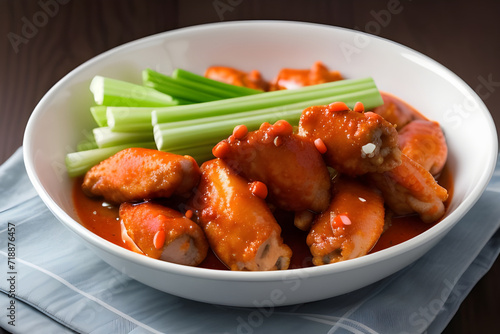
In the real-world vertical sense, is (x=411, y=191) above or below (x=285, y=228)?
above

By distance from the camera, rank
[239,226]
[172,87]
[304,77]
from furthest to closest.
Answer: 1. [304,77]
2. [172,87]
3. [239,226]

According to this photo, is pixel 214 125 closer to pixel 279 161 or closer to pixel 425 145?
pixel 279 161

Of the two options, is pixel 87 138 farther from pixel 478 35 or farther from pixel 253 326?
pixel 478 35

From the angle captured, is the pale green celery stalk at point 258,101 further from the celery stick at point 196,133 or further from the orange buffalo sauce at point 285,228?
the orange buffalo sauce at point 285,228

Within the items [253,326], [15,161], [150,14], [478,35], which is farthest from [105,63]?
[478,35]

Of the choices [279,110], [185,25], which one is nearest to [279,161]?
[279,110]

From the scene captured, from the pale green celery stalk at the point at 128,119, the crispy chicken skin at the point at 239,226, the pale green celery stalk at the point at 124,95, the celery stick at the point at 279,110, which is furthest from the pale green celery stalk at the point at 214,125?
the crispy chicken skin at the point at 239,226
